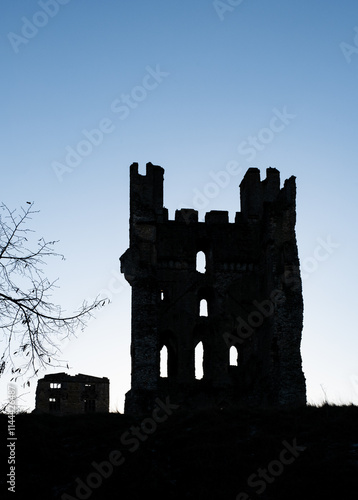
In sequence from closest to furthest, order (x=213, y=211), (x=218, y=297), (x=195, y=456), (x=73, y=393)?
(x=195, y=456)
(x=218, y=297)
(x=213, y=211)
(x=73, y=393)

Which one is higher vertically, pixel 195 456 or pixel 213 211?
pixel 213 211

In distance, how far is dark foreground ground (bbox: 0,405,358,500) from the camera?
10.4 m

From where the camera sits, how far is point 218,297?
2542cm

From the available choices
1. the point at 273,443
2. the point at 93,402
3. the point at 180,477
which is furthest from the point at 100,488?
the point at 93,402

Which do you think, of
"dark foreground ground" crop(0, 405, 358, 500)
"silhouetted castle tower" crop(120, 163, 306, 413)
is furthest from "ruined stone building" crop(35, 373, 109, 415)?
"dark foreground ground" crop(0, 405, 358, 500)

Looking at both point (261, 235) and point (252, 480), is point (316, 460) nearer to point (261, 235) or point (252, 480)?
point (252, 480)

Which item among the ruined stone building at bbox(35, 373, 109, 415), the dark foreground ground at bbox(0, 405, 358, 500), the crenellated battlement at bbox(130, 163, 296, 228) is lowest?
the dark foreground ground at bbox(0, 405, 358, 500)

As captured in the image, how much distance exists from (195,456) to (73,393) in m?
44.9

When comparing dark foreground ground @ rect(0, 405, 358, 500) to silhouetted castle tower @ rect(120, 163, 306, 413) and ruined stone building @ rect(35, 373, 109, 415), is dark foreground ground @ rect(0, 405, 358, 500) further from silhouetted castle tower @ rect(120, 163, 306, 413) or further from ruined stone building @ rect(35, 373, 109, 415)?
ruined stone building @ rect(35, 373, 109, 415)

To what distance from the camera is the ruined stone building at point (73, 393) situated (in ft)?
178

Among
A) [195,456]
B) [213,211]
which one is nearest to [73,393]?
[213,211]

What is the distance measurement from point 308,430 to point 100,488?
189 inches

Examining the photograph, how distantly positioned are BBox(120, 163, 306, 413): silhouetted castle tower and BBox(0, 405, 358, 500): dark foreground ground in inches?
286

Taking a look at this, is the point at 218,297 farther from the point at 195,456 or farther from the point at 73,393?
the point at 73,393
